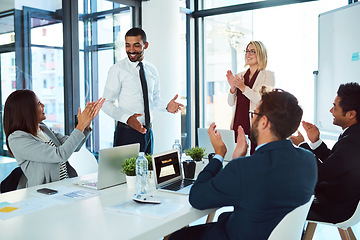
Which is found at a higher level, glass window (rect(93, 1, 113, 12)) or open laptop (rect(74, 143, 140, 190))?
glass window (rect(93, 1, 113, 12))

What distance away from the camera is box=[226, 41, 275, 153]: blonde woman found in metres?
3.86

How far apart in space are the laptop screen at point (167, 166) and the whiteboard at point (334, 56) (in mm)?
2839

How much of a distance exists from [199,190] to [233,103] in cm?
243

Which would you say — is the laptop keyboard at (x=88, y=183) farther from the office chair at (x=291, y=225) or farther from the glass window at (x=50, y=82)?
the glass window at (x=50, y=82)

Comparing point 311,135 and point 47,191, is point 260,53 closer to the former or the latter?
point 311,135

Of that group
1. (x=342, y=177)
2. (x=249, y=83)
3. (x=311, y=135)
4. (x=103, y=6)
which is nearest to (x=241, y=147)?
(x=342, y=177)

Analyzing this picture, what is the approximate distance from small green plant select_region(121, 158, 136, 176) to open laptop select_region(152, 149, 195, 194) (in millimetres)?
136

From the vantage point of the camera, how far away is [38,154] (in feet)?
8.26

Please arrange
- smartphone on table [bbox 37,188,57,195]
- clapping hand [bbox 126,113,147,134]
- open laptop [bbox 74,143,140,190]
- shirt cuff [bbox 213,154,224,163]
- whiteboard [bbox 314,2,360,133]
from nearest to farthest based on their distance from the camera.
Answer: shirt cuff [bbox 213,154,224,163] → smartphone on table [bbox 37,188,57,195] → open laptop [bbox 74,143,140,190] → clapping hand [bbox 126,113,147,134] → whiteboard [bbox 314,2,360,133]

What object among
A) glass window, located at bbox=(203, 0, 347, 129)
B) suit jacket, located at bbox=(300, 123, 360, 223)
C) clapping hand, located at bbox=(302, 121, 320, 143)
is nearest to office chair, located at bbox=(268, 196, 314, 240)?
suit jacket, located at bbox=(300, 123, 360, 223)

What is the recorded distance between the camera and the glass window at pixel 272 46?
5336 millimetres

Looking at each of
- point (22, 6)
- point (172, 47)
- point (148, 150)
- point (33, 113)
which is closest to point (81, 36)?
point (22, 6)

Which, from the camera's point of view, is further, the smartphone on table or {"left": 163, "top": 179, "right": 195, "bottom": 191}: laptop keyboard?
{"left": 163, "top": 179, "right": 195, "bottom": 191}: laptop keyboard

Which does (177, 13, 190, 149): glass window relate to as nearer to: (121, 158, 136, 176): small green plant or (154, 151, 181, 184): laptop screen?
(154, 151, 181, 184): laptop screen
